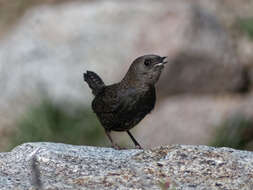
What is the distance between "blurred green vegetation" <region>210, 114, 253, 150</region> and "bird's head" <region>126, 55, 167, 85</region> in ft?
13.1

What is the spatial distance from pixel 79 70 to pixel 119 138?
244cm

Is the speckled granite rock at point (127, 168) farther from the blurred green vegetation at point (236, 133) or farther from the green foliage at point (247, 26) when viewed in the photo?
the green foliage at point (247, 26)

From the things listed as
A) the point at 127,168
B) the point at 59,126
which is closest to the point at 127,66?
the point at 59,126

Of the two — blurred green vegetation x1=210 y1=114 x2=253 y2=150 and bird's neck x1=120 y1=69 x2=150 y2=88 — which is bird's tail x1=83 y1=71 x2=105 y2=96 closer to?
bird's neck x1=120 y1=69 x2=150 y2=88

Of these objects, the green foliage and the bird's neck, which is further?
the green foliage

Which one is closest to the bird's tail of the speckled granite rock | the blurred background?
the speckled granite rock

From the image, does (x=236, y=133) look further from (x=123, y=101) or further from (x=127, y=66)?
(x=123, y=101)

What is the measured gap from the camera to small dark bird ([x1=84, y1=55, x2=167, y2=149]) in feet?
23.6

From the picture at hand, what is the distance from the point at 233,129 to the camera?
38.6ft

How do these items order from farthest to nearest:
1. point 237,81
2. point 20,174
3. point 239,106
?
point 237,81 → point 239,106 → point 20,174

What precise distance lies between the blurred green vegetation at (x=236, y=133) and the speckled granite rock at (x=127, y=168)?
19.4 ft

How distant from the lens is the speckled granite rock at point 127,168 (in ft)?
15.8

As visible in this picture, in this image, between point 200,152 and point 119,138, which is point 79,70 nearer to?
point 119,138

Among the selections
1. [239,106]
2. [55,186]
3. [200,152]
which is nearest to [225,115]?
[239,106]
